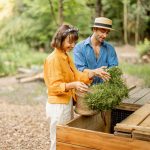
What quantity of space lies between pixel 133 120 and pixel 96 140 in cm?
40

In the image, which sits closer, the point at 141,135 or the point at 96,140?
the point at 141,135

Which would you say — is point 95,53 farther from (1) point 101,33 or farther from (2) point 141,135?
(2) point 141,135

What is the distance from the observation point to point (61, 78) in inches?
146

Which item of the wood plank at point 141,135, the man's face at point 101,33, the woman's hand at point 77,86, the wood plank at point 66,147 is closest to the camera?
the wood plank at point 141,135

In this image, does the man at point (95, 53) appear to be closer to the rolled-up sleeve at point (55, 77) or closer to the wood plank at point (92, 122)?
the wood plank at point (92, 122)

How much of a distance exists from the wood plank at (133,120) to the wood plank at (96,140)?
0.09 m

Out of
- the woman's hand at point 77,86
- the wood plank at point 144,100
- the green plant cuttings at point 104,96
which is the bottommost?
the wood plank at point 144,100

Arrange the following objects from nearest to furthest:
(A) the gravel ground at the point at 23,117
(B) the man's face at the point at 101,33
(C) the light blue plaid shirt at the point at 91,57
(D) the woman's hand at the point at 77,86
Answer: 1. (D) the woman's hand at the point at 77,86
2. (B) the man's face at the point at 101,33
3. (C) the light blue plaid shirt at the point at 91,57
4. (A) the gravel ground at the point at 23,117

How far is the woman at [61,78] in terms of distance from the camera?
3.66m

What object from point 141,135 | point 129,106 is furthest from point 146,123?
point 129,106

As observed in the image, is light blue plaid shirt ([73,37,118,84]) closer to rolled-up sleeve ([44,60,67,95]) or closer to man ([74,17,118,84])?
man ([74,17,118,84])

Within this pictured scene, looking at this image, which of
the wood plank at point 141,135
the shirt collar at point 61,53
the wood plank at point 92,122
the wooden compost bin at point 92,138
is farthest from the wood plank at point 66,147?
the shirt collar at point 61,53

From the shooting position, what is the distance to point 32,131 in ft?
20.9

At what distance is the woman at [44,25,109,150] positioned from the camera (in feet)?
12.0
